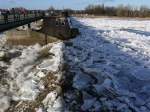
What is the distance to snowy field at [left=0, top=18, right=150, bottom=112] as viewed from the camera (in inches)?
544

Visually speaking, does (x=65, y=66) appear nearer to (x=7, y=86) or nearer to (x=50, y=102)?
(x=7, y=86)

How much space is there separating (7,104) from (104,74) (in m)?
4.58

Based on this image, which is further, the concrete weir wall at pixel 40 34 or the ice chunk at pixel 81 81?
the concrete weir wall at pixel 40 34

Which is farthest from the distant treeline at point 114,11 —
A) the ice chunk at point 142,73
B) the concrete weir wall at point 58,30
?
the ice chunk at point 142,73

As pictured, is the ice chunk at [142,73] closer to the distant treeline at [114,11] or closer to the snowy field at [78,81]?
the snowy field at [78,81]

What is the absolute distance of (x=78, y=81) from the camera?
52.9 ft

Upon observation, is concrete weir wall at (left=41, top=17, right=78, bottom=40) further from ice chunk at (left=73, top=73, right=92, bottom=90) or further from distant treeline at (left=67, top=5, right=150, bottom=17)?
distant treeline at (left=67, top=5, right=150, bottom=17)

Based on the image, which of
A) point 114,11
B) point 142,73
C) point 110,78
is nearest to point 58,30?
point 142,73

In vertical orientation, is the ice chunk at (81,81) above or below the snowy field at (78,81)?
above

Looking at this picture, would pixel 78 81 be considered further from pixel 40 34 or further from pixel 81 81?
pixel 40 34

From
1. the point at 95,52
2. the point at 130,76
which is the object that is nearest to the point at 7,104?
the point at 130,76

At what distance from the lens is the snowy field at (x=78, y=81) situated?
1382cm

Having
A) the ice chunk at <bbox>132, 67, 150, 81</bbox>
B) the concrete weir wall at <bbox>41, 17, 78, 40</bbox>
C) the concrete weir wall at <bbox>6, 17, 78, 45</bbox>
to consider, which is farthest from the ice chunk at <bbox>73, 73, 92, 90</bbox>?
the concrete weir wall at <bbox>41, 17, 78, 40</bbox>

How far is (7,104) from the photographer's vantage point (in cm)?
1512
